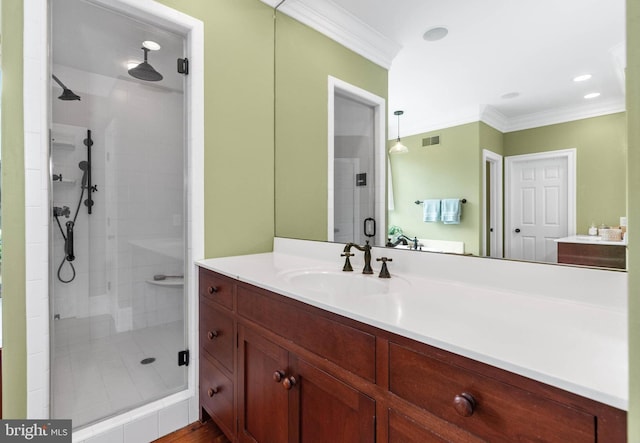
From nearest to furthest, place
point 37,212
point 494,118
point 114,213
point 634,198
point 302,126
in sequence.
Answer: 1. point 634,198
2. point 494,118
3. point 37,212
4. point 114,213
5. point 302,126

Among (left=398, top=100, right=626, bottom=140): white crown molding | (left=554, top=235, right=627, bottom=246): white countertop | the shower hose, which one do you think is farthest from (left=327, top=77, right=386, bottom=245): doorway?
the shower hose

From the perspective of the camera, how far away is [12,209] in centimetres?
131

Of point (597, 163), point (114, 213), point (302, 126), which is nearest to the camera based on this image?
point (597, 163)

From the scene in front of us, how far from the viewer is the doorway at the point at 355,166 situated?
5.14 ft

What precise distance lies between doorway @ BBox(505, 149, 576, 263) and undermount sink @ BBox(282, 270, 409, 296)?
44 centimetres

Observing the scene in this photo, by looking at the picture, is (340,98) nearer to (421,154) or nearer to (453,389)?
(421,154)

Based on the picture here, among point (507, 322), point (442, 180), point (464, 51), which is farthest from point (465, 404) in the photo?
point (464, 51)

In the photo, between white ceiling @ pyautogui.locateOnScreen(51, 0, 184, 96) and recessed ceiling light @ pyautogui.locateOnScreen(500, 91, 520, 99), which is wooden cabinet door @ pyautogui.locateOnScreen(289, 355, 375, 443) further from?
white ceiling @ pyautogui.locateOnScreen(51, 0, 184, 96)

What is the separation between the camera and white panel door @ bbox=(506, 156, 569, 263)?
37.9 inches

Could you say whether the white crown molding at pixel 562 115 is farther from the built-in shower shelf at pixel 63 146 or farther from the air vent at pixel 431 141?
the built-in shower shelf at pixel 63 146

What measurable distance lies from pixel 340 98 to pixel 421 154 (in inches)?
29.6

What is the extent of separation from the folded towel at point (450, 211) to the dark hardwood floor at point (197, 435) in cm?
154

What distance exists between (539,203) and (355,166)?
0.95 metres

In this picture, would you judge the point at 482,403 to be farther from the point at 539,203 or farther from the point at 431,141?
the point at 431,141
